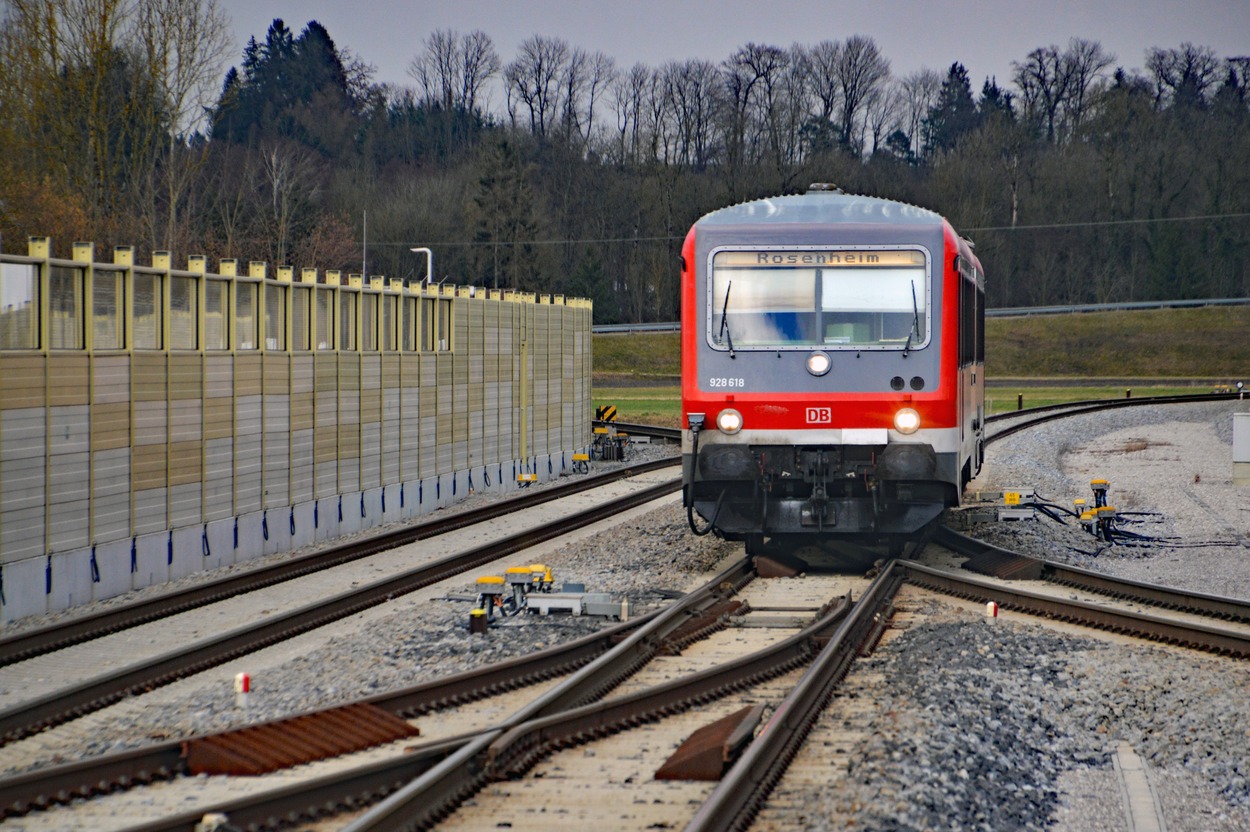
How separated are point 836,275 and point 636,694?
20.0 ft

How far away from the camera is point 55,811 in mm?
6688

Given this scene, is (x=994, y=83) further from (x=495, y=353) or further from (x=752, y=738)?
(x=752, y=738)

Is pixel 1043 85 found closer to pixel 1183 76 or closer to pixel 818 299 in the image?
pixel 1183 76

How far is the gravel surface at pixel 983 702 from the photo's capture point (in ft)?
22.6

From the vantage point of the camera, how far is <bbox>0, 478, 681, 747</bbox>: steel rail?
8.43 m

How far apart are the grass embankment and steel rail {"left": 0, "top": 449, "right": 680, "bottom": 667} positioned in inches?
1781

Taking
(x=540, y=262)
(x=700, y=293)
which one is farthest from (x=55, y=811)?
(x=540, y=262)

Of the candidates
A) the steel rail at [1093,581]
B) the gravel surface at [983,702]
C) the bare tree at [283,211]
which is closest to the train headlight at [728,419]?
the gravel surface at [983,702]

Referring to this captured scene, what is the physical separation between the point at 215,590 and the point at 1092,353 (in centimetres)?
7010

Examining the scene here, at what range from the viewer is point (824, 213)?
13484 mm

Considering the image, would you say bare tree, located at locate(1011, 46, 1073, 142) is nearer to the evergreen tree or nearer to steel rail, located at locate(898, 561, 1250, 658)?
the evergreen tree

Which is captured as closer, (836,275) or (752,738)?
(752,738)

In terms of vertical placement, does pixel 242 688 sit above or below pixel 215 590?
above

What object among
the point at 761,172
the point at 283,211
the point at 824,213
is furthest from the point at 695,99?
the point at 824,213
